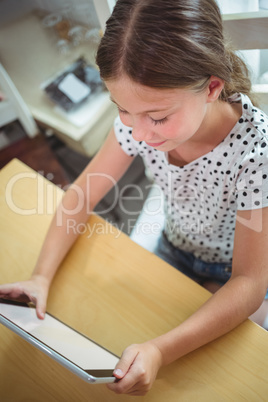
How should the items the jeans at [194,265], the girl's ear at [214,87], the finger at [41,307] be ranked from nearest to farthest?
1. the girl's ear at [214,87]
2. the finger at [41,307]
3. the jeans at [194,265]

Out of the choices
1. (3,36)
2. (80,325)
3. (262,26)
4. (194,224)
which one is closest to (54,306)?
(80,325)

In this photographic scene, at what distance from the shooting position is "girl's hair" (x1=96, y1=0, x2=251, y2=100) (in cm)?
56

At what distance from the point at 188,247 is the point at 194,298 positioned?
314mm

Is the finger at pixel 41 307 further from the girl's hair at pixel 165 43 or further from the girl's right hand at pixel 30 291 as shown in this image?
the girl's hair at pixel 165 43

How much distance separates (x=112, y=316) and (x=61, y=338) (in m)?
0.16

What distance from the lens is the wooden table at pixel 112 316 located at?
68 cm

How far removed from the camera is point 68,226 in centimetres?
92

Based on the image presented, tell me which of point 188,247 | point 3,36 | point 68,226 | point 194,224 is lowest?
point 188,247

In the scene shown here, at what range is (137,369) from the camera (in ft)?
2.11

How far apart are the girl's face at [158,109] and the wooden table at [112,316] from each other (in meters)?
0.33

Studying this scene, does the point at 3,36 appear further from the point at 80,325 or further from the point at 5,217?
the point at 80,325

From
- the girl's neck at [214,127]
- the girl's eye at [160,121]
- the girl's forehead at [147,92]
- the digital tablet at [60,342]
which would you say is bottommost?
the digital tablet at [60,342]

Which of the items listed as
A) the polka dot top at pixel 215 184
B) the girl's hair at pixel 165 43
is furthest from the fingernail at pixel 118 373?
the girl's hair at pixel 165 43

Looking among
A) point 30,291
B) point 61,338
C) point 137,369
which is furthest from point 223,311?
point 30,291
